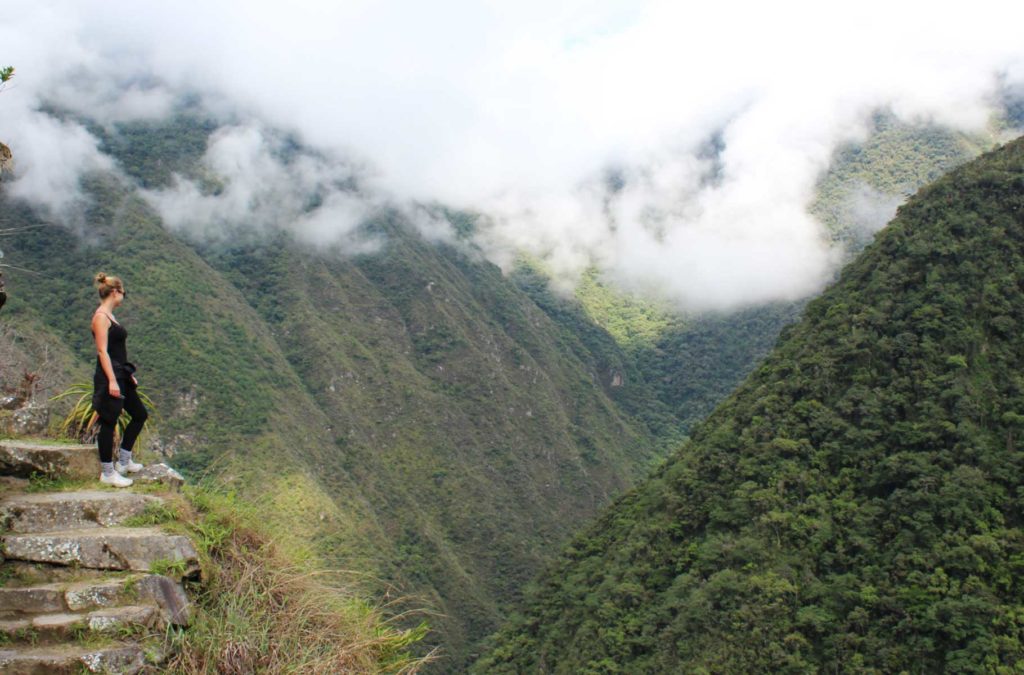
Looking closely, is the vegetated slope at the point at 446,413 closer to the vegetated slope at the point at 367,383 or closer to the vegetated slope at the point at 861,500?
the vegetated slope at the point at 367,383

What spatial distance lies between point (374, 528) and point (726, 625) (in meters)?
65.1

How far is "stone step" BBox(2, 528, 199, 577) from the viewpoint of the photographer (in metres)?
7.05

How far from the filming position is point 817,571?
3922 centimetres

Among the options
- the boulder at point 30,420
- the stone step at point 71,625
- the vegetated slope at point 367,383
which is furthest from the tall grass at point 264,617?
the vegetated slope at point 367,383

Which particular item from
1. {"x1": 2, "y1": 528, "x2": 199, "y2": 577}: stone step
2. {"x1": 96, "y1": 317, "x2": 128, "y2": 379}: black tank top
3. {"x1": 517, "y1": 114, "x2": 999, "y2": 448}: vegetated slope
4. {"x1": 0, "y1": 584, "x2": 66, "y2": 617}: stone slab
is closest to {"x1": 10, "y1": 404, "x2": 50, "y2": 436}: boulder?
{"x1": 96, "y1": 317, "x2": 128, "y2": 379}: black tank top

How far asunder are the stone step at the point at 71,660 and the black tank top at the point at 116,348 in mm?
3143

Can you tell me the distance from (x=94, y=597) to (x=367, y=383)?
392 feet

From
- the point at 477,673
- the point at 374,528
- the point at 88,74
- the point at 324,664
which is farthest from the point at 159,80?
the point at 324,664

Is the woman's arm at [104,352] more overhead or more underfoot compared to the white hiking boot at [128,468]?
more overhead

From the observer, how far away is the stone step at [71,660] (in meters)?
6.13

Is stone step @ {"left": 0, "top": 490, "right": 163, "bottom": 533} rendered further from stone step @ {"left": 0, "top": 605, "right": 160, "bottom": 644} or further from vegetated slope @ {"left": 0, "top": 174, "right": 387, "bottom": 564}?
vegetated slope @ {"left": 0, "top": 174, "right": 387, "bottom": 564}

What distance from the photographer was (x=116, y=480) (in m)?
8.44

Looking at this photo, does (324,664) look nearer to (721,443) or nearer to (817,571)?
(817,571)

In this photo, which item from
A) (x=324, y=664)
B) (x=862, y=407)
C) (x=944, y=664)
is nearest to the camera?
(x=324, y=664)
